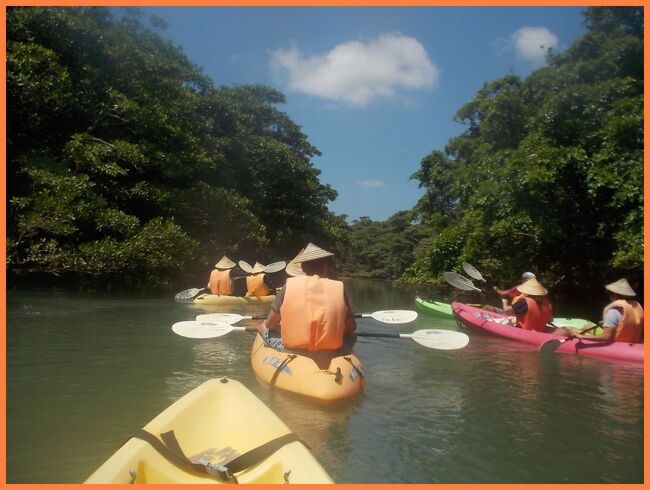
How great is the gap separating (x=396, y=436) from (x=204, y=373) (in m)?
2.47

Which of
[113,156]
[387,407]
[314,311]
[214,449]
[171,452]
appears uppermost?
[113,156]

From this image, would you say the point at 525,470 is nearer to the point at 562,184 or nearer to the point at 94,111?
the point at 562,184

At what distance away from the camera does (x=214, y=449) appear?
9.36 feet

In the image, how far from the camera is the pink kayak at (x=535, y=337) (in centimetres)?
625

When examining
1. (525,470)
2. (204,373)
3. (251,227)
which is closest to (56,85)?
(251,227)

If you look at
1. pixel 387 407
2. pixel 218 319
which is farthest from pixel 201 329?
pixel 387 407

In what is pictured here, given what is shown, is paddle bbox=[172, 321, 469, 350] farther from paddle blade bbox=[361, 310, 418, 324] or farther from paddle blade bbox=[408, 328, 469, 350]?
paddle blade bbox=[361, 310, 418, 324]

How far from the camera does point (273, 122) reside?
2308 centimetres

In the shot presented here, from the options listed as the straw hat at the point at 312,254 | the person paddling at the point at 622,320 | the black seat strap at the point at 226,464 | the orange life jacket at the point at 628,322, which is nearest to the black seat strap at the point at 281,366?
the straw hat at the point at 312,254

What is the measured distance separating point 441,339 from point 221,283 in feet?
23.8

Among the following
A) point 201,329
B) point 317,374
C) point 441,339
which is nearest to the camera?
point 317,374

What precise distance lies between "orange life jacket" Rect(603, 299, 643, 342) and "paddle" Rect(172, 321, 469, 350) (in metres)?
2.36

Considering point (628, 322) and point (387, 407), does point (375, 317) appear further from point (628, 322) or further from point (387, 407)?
point (628, 322)

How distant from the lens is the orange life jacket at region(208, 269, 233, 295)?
11797mm
